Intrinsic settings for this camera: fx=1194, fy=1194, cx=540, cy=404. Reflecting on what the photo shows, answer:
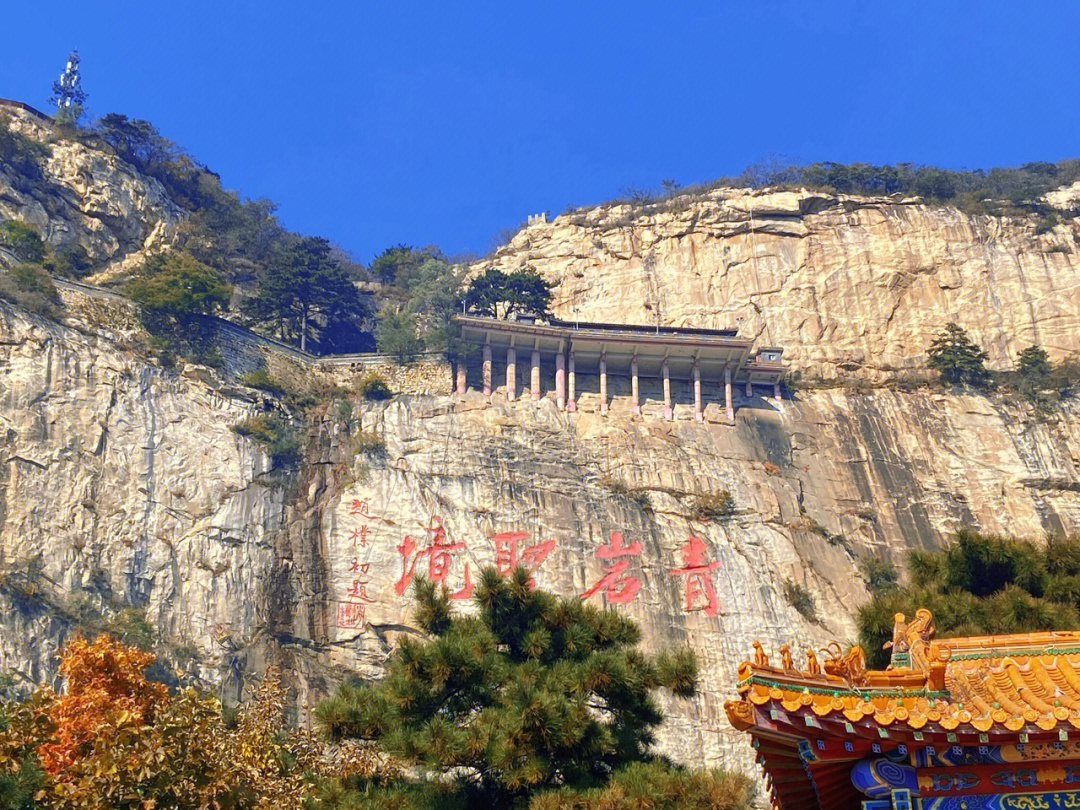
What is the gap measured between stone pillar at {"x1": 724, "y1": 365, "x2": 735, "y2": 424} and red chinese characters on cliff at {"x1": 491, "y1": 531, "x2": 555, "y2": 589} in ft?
16.1

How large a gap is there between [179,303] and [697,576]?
9492 mm

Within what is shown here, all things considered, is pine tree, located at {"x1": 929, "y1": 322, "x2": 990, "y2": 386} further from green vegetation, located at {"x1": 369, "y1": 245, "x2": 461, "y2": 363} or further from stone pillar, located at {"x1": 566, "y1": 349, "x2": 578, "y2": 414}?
green vegetation, located at {"x1": 369, "y1": 245, "x2": 461, "y2": 363}

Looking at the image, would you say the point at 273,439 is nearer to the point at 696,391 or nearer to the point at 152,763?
the point at 696,391

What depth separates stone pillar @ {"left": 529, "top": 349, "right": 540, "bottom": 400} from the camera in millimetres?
21109

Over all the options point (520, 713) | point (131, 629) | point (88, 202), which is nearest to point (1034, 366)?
point (131, 629)

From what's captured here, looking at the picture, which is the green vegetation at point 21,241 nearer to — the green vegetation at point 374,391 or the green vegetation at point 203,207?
the green vegetation at point 203,207

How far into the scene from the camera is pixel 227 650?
642 inches

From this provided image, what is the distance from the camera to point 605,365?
2173 centimetres

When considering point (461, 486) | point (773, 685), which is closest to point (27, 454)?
point (461, 486)

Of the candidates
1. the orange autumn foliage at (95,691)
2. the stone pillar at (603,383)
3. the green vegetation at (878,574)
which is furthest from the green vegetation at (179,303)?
the orange autumn foliage at (95,691)

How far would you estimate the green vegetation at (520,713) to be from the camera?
6832 millimetres

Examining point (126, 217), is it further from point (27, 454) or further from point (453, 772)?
point (453, 772)

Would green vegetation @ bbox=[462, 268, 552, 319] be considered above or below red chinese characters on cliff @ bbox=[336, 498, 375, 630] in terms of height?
above

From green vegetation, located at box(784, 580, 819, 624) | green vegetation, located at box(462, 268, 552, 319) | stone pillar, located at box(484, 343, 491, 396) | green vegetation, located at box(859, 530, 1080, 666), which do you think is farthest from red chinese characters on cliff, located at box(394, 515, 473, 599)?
green vegetation, located at box(859, 530, 1080, 666)
